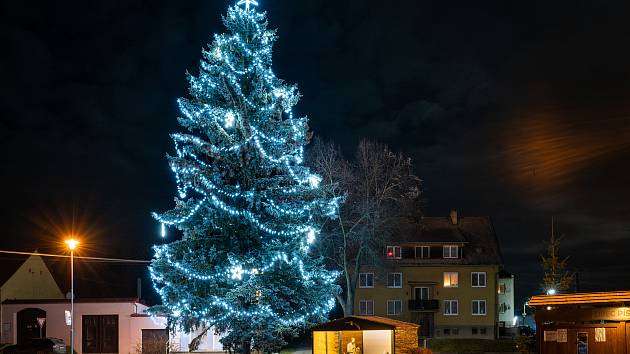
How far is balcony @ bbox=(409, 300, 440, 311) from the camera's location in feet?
192

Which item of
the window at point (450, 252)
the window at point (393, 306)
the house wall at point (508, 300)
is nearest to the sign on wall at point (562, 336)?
the window at point (450, 252)

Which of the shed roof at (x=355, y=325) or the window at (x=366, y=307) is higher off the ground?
the shed roof at (x=355, y=325)

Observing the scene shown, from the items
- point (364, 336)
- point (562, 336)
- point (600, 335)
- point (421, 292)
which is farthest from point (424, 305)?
point (600, 335)

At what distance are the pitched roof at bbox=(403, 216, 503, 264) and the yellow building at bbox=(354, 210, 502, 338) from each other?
0.09m

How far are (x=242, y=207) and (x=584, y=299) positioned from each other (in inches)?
494

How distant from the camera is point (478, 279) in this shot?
59.2 m

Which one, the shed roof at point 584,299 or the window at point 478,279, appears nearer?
the shed roof at point 584,299

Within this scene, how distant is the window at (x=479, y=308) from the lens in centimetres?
5889

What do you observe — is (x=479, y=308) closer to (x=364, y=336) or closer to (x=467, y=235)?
(x=467, y=235)

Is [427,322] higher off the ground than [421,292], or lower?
lower

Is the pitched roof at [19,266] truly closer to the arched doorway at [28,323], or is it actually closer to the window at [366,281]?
the arched doorway at [28,323]

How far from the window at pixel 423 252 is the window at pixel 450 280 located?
2.28 meters

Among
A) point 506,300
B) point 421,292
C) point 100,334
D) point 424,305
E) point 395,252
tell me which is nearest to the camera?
point 100,334

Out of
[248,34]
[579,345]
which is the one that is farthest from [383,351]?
[248,34]
